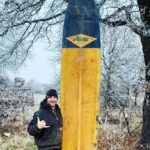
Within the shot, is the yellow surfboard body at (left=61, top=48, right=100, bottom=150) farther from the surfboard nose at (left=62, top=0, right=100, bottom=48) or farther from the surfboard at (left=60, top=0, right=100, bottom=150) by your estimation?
the surfboard nose at (left=62, top=0, right=100, bottom=48)

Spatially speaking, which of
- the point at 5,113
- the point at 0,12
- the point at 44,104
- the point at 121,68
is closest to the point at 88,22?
the point at 44,104

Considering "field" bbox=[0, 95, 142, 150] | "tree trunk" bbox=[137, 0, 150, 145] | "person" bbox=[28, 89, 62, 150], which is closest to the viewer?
"person" bbox=[28, 89, 62, 150]

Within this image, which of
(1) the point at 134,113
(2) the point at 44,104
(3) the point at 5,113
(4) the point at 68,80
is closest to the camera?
(2) the point at 44,104

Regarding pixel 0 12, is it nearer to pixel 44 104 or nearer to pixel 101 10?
pixel 101 10

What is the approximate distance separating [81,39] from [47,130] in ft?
5.97

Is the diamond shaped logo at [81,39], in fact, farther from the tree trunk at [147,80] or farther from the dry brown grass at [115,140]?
the dry brown grass at [115,140]

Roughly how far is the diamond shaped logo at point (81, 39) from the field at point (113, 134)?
2628mm

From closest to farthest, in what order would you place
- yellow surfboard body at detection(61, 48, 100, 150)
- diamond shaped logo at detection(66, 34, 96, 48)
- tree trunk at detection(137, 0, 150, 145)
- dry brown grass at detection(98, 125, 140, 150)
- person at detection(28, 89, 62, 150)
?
1. person at detection(28, 89, 62, 150)
2. yellow surfboard body at detection(61, 48, 100, 150)
3. diamond shaped logo at detection(66, 34, 96, 48)
4. dry brown grass at detection(98, 125, 140, 150)
5. tree trunk at detection(137, 0, 150, 145)

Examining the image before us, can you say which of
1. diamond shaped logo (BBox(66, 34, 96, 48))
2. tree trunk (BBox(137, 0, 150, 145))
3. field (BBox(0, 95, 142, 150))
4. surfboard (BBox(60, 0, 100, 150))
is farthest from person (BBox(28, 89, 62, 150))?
tree trunk (BBox(137, 0, 150, 145))

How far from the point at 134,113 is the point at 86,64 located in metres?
4.41

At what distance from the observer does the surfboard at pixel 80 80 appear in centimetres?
721

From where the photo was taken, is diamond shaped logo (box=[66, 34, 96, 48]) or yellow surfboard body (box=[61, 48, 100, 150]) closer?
yellow surfboard body (box=[61, 48, 100, 150])

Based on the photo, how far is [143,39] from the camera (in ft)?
33.1

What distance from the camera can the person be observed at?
6.24 metres
